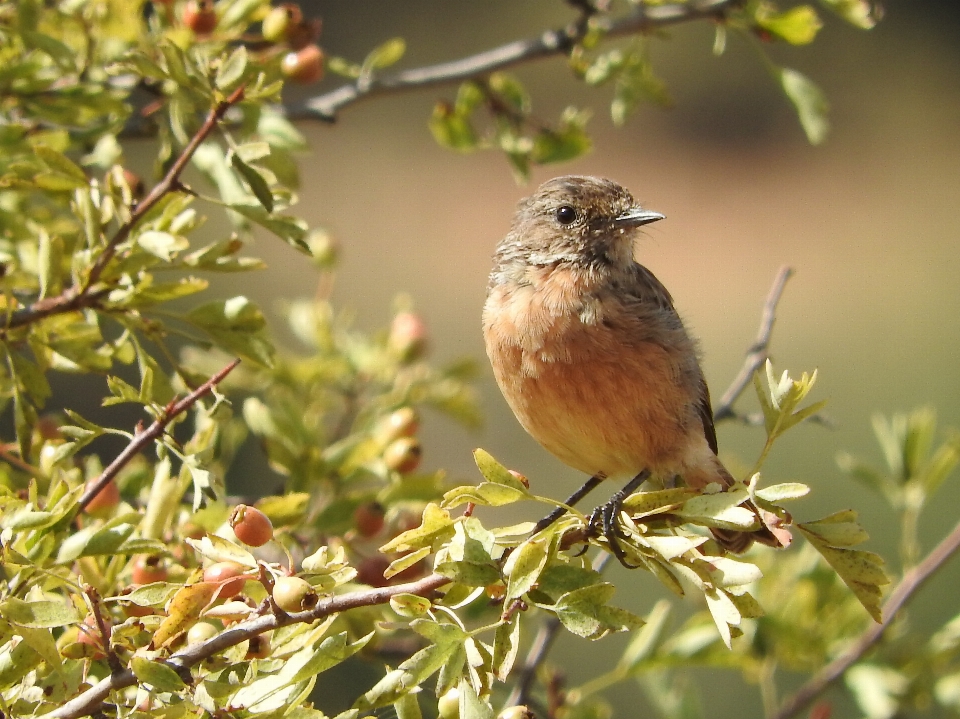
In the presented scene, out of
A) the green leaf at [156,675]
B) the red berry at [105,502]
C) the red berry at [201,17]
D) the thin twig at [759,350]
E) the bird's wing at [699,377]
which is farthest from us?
the bird's wing at [699,377]

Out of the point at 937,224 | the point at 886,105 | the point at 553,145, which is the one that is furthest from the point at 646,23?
the point at 886,105

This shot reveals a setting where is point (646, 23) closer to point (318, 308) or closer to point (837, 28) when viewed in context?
point (318, 308)

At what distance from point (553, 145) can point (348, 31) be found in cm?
1220

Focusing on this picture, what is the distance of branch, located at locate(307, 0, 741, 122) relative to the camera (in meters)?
2.98

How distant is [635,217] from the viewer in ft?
11.0

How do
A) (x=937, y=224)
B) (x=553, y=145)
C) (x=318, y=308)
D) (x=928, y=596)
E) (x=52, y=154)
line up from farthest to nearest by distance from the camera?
1. (x=937, y=224)
2. (x=928, y=596)
3. (x=318, y=308)
4. (x=553, y=145)
5. (x=52, y=154)

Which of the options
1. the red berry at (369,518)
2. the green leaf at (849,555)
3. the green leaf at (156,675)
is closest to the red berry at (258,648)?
the green leaf at (156,675)

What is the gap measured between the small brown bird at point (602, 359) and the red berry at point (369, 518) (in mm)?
704

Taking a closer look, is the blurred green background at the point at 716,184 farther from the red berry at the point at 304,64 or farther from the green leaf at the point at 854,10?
the green leaf at the point at 854,10

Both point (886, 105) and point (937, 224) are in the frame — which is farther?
point (886, 105)

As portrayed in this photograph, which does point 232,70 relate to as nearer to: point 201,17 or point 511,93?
point 201,17

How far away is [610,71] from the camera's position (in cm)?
298

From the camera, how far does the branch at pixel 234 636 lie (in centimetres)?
155

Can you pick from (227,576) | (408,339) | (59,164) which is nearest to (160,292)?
(59,164)
